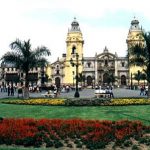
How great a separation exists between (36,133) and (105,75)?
342 ft

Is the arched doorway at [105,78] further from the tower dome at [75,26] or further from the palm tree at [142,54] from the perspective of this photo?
the palm tree at [142,54]

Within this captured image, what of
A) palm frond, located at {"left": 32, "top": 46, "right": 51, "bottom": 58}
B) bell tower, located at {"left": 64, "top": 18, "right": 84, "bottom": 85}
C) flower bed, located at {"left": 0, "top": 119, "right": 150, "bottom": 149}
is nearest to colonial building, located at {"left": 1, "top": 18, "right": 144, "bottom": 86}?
bell tower, located at {"left": 64, "top": 18, "right": 84, "bottom": 85}

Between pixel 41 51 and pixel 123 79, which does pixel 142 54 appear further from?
pixel 123 79

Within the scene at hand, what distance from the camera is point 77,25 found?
4488 inches

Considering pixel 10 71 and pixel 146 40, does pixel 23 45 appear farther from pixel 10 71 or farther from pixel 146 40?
pixel 10 71

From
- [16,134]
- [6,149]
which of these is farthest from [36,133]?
[6,149]

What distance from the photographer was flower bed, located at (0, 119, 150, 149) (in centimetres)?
1170

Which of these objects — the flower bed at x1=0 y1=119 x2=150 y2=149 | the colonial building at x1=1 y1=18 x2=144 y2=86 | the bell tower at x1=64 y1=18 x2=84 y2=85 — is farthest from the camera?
the colonial building at x1=1 y1=18 x2=144 y2=86

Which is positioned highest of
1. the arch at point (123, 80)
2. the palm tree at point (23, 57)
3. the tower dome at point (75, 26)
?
the tower dome at point (75, 26)

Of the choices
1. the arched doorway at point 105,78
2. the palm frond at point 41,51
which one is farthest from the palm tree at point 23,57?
the arched doorway at point 105,78

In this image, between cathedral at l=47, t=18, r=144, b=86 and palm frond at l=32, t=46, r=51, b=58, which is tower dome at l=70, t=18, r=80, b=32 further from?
palm frond at l=32, t=46, r=51, b=58

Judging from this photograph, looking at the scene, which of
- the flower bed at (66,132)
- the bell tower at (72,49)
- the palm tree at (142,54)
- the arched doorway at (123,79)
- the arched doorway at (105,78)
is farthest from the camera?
the arched doorway at (123,79)

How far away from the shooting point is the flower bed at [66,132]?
11703 mm

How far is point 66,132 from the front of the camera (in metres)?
12.9
